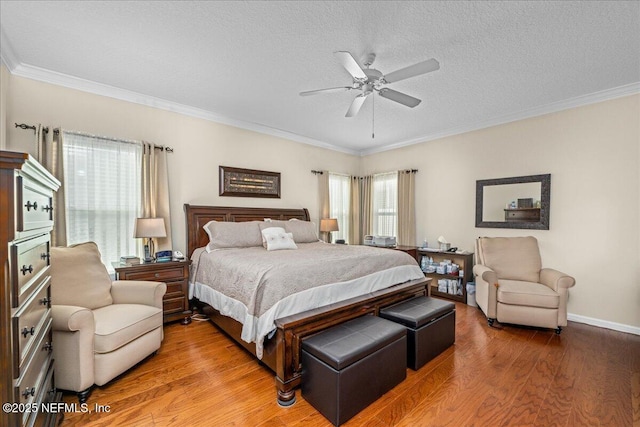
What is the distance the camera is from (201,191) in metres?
4.12

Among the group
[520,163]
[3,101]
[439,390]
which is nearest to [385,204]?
[520,163]

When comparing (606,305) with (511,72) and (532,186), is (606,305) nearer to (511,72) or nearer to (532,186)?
(532,186)

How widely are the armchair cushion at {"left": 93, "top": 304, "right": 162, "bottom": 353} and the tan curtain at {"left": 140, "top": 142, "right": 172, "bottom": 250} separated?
1336 millimetres

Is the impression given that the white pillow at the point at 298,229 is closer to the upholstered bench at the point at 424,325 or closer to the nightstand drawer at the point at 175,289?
the nightstand drawer at the point at 175,289

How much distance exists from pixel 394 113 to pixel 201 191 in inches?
123

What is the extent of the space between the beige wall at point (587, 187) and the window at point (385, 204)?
1463 mm

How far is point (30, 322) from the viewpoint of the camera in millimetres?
1295

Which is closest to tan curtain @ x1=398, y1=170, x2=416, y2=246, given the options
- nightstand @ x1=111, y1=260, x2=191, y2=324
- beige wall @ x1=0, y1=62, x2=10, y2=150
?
nightstand @ x1=111, y1=260, x2=191, y2=324

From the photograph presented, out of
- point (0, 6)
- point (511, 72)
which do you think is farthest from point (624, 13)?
point (0, 6)

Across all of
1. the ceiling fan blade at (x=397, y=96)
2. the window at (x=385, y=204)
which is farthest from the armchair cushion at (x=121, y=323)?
the window at (x=385, y=204)

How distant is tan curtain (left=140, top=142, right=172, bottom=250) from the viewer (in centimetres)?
354

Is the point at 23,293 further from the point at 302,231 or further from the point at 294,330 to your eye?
the point at 302,231

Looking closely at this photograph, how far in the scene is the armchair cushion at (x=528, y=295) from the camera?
3062mm

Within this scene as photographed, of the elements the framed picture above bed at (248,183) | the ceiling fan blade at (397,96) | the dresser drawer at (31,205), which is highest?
the ceiling fan blade at (397,96)
